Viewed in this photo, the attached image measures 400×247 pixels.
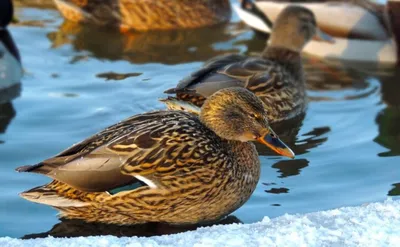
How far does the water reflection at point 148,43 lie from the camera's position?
9.03 m

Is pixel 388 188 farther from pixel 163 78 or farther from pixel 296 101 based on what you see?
pixel 163 78

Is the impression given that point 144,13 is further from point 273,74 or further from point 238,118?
point 238,118

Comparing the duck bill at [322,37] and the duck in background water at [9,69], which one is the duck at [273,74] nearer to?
the duck bill at [322,37]

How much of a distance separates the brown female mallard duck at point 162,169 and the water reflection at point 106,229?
5 centimetres

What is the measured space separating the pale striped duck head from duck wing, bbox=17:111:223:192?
144 millimetres

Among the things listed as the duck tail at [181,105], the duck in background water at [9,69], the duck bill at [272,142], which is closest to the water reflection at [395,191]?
the duck bill at [272,142]

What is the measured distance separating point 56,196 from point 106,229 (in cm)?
34

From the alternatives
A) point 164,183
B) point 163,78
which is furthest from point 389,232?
point 163,78

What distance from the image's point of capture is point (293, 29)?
25.9ft

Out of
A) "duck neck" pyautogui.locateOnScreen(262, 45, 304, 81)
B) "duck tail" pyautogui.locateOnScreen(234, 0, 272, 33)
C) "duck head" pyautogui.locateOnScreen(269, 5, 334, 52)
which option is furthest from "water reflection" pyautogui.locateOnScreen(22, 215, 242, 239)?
"duck tail" pyautogui.locateOnScreen(234, 0, 272, 33)

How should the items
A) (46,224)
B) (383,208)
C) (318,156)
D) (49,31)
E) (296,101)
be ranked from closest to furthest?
(383,208) → (46,224) → (318,156) → (296,101) → (49,31)

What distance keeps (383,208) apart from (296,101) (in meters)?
2.54

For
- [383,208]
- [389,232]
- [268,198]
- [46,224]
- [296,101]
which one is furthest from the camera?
[296,101]

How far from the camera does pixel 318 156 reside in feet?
21.0
